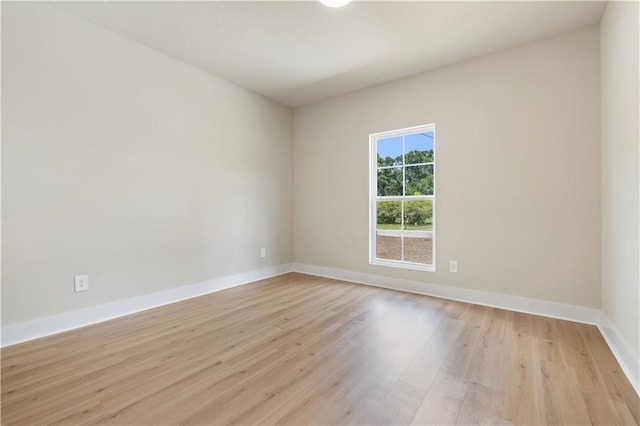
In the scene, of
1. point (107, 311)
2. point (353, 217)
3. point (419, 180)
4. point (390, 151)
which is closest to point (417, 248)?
point (419, 180)

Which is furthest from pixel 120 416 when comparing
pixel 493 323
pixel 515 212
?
pixel 515 212

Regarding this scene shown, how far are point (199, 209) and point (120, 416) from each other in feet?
7.36

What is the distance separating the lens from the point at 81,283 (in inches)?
95.0

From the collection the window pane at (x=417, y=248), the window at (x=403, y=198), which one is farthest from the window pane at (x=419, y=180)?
the window pane at (x=417, y=248)

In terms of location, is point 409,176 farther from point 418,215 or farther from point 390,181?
point 418,215

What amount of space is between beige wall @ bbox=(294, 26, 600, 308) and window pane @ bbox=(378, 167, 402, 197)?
0.66 ft

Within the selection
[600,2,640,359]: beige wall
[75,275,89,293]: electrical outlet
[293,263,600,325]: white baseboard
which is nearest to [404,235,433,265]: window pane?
[293,263,600,325]: white baseboard

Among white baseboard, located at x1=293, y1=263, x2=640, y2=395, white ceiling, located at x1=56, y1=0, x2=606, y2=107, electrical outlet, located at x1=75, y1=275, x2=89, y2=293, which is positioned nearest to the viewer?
white baseboard, located at x1=293, y1=263, x2=640, y2=395

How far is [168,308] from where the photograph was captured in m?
Answer: 2.85

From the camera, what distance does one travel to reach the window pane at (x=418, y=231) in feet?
11.0

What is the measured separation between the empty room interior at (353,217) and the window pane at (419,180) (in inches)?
1.0

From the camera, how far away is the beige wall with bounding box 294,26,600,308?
2.47 meters

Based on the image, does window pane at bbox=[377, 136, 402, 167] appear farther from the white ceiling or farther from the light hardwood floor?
the light hardwood floor

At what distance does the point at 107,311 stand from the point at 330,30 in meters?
3.21
